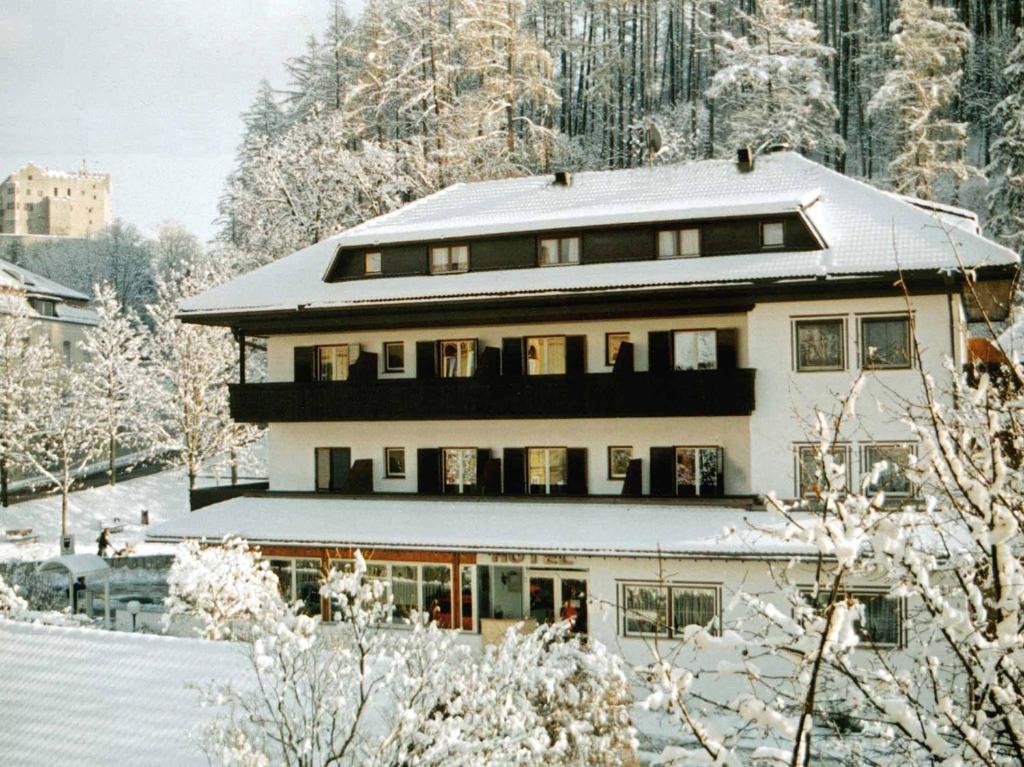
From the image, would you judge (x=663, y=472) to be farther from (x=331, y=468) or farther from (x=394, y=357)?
(x=331, y=468)

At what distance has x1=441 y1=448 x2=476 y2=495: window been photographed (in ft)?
80.1

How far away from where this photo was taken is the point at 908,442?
19.5 metres

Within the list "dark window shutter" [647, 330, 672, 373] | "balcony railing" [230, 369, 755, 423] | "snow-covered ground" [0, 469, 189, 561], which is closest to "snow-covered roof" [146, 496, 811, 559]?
"balcony railing" [230, 369, 755, 423]

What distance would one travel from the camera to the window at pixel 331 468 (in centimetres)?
2584

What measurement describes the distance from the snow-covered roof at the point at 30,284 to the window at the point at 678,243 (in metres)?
34.4

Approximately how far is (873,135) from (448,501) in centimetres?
4102

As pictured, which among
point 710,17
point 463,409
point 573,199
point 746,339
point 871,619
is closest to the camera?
point 871,619

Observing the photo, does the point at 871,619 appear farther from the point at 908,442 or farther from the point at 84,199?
the point at 84,199

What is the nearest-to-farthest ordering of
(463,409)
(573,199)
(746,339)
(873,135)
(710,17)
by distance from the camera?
(746,339) → (463,409) → (573,199) → (710,17) → (873,135)

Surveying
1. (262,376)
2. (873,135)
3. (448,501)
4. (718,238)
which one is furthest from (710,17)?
(448,501)

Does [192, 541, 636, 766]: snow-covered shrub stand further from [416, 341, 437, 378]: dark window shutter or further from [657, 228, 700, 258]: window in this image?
[416, 341, 437, 378]: dark window shutter

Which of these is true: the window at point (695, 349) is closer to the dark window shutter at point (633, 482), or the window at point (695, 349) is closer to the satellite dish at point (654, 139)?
the dark window shutter at point (633, 482)

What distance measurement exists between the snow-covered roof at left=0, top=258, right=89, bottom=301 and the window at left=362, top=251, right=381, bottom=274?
88.7ft

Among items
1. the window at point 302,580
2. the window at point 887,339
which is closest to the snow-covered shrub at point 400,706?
the window at point 887,339
